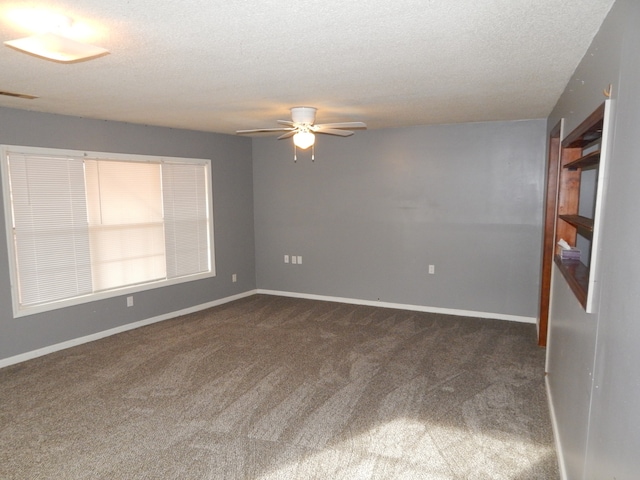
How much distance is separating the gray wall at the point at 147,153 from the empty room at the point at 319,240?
0.10ft

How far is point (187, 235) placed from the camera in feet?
19.0

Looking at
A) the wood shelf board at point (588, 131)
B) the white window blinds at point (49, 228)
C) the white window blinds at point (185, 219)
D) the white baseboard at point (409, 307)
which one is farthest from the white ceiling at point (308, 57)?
the white baseboard at point (409, 307)

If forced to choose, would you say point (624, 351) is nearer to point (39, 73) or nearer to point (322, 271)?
point (39, 73)

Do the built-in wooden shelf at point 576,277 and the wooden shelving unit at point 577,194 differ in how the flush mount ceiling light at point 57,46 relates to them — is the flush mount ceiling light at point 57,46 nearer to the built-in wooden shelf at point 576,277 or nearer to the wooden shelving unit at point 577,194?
the wooden shelving unit at point 577,194

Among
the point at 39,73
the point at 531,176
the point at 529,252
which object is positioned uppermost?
Result: the point at 39,73

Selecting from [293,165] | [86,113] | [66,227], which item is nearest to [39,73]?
[86,113]

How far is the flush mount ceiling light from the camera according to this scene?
1.86m

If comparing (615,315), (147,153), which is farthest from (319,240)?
(615,315)

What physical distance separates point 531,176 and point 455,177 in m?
0.86

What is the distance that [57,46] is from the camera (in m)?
1.92

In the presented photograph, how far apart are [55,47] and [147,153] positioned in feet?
11.1

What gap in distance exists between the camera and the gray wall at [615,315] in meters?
1.32

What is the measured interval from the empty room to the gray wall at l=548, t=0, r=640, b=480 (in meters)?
0.02

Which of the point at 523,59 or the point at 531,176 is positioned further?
the point at 531,176
